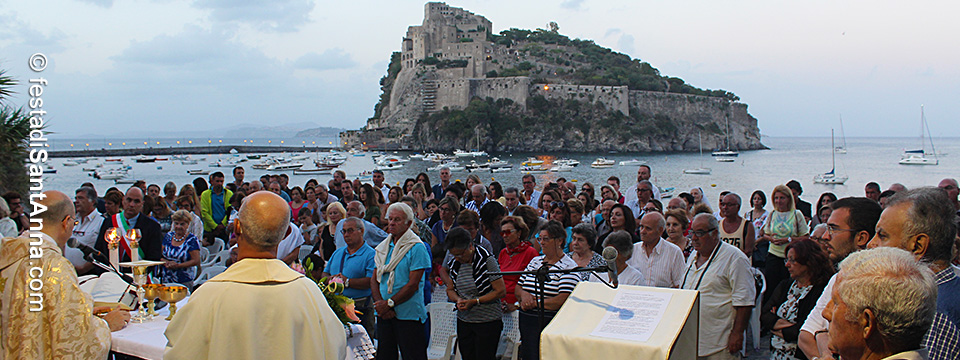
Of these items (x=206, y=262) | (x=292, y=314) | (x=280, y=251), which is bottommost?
(x=206, y=262)

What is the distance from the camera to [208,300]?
7.25 feet

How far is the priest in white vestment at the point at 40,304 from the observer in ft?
7.95

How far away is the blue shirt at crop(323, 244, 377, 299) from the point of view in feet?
14.8

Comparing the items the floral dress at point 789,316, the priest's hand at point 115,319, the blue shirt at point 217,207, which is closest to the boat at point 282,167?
the blue shirt at point 217,207

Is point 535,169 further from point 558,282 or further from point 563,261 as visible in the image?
point 558,282

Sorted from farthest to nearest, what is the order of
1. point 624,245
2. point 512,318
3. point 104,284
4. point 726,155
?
point 726,155
point 512,318
point 624,245
point 104,284

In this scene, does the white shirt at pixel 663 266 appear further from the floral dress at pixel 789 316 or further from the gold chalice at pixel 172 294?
the gold chalice at pixel 172 294

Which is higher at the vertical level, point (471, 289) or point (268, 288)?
point (268, 288)

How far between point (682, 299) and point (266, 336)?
1602 millimetres

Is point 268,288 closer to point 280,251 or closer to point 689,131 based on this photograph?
point 280,251

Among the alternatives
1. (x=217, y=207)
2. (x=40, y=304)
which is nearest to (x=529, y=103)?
(x=217, y=207)

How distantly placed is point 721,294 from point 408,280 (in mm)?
2108

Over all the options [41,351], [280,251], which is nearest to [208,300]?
[41,351]

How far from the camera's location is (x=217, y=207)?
8312 millimetres
